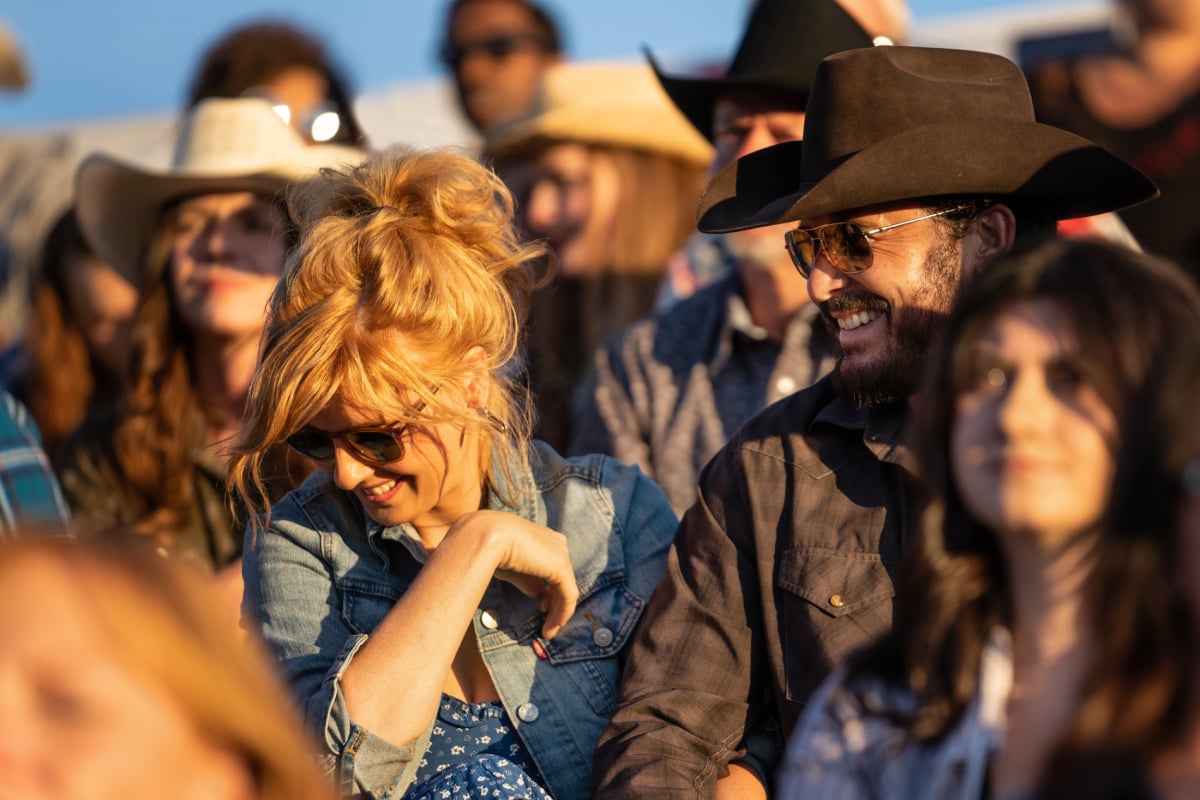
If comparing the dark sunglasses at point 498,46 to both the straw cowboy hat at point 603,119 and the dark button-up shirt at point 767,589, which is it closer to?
the straw cowboy hat at point 603,119

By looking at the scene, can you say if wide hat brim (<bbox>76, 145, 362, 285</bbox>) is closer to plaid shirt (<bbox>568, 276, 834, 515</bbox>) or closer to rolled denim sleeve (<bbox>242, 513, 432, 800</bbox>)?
plaid shirt (<bbox>568, 276, 834, 515</bbox>)

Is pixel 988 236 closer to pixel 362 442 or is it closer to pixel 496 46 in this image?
pixel 362 442

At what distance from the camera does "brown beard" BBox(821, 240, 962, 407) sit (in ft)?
9.90

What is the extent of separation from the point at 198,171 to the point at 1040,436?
3693 mm

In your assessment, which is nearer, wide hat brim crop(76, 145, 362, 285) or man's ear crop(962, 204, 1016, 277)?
man's ear crop(962, 204, 1016, 277)

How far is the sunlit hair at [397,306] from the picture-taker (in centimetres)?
288

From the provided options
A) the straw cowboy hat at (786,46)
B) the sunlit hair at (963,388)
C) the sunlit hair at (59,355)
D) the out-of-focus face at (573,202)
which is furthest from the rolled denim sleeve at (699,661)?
the sunlit hair at (59,355)

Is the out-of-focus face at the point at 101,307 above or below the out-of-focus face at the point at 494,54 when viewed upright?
below

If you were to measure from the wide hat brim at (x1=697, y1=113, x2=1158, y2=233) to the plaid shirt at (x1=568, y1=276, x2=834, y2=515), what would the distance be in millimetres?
1217

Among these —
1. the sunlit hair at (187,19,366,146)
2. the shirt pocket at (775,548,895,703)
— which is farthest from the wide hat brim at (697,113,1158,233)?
the sunlit hair at (187,19,366,146)

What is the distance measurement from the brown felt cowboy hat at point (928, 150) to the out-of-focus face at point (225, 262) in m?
1.89

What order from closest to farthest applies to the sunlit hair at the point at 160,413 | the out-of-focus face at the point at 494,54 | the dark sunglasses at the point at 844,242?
the dark sunglasses at the point at 844,242 → the sunlit hair at the point at 160,413 → the out-of-focus face at the point at 494,54

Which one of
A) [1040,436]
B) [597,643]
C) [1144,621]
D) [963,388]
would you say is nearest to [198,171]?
[597,643]

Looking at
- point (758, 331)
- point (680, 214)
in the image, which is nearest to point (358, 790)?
point (758, 331)
